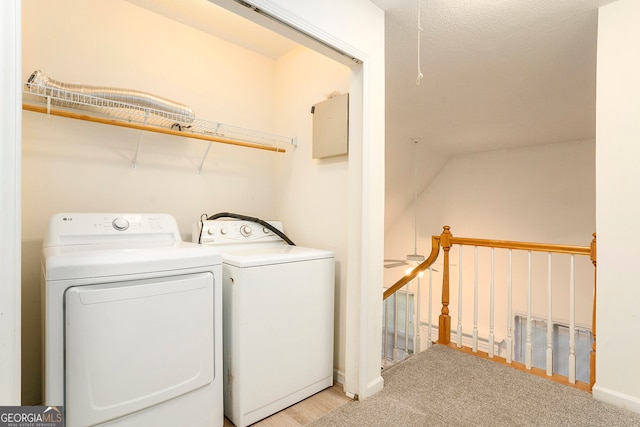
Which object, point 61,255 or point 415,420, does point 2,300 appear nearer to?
point 61,255

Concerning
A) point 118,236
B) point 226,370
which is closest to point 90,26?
point 118,236

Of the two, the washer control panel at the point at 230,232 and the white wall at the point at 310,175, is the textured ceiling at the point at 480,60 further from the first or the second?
the washer control panel at the point at 230,232

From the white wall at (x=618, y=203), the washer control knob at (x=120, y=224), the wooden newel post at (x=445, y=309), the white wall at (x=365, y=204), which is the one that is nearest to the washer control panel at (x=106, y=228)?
the washer control knob at (x=120, y=224)

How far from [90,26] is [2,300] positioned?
5.56 feet

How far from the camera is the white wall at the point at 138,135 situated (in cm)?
163

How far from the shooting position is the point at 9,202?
2.72 ft

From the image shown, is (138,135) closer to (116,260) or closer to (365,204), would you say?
(116,260)

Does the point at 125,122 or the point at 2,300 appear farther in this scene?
the point at 125,122

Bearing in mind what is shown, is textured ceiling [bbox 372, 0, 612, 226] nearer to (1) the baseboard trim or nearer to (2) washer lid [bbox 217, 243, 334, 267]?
(2) washer lid [bbox 217, 243, 334, 267]

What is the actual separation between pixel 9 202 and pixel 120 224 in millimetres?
861

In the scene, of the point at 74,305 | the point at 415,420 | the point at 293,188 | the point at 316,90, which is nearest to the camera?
the point at 74,305

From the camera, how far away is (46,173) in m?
1.66

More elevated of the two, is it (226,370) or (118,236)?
(118,236)

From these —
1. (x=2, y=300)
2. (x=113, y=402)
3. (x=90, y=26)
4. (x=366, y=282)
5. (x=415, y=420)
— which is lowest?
(x=415, y=420)
